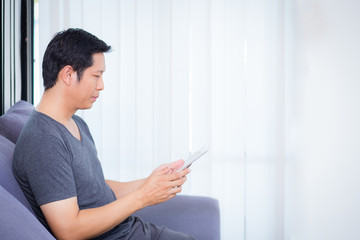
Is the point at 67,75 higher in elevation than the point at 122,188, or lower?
higher

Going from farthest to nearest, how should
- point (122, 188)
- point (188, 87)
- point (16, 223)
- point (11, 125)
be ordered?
point (188, 87) → point (122, 188) → point (11, 125) → point (16, 223)

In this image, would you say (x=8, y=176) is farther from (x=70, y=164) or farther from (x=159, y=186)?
(x=159, y=186)

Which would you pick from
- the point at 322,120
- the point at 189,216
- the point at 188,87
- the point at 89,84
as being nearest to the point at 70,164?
the point at 89,84

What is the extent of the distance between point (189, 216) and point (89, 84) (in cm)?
71

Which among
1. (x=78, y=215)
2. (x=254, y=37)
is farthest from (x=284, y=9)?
(x=78, y=215)

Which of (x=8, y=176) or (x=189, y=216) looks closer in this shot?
(x=8, y=176)

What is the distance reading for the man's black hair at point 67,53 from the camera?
0.98 m

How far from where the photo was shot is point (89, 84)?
3.42 feet

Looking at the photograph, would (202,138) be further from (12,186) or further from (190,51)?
(12,186)

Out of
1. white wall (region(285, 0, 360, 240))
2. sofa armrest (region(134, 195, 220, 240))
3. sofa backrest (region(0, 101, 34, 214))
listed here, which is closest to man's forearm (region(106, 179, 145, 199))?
sofa armrest (region(134, 195, 220, 240))

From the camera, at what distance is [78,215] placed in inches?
35.4

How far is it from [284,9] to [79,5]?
1.28 m

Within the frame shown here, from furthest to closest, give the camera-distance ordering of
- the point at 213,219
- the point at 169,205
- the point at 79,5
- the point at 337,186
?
the point at 337,186, the point at 79,5, the point at 169,205, the point at 213,219

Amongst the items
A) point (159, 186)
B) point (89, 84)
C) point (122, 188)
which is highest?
point (89, 84)
